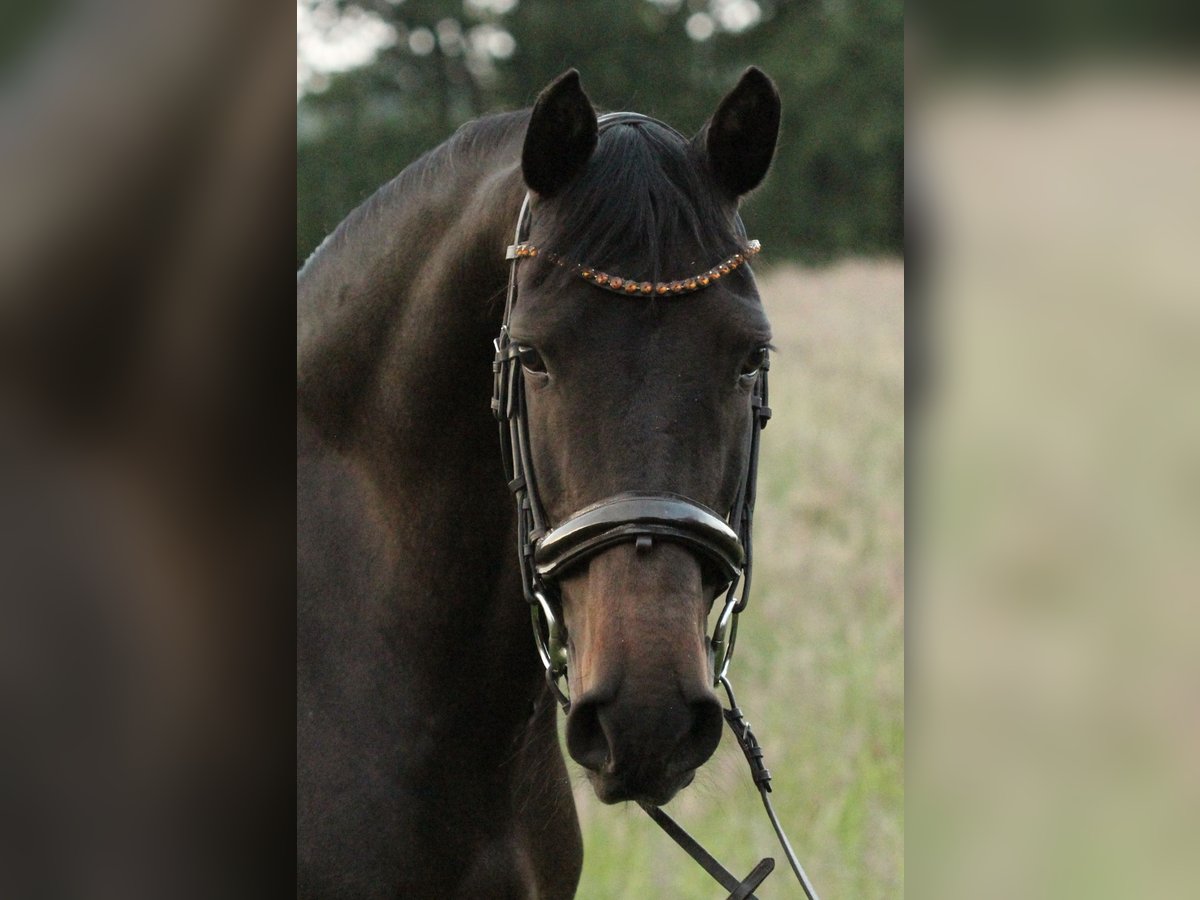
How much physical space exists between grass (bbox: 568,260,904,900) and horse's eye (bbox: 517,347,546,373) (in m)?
0.57

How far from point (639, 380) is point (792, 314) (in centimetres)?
1123

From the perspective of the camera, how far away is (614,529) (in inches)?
74.4

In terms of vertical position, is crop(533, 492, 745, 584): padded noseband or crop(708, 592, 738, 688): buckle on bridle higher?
crop(533, 492, 745, 584): padded noseband

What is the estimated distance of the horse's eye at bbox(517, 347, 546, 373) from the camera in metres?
2.09

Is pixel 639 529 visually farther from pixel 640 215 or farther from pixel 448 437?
pixel 448 437
